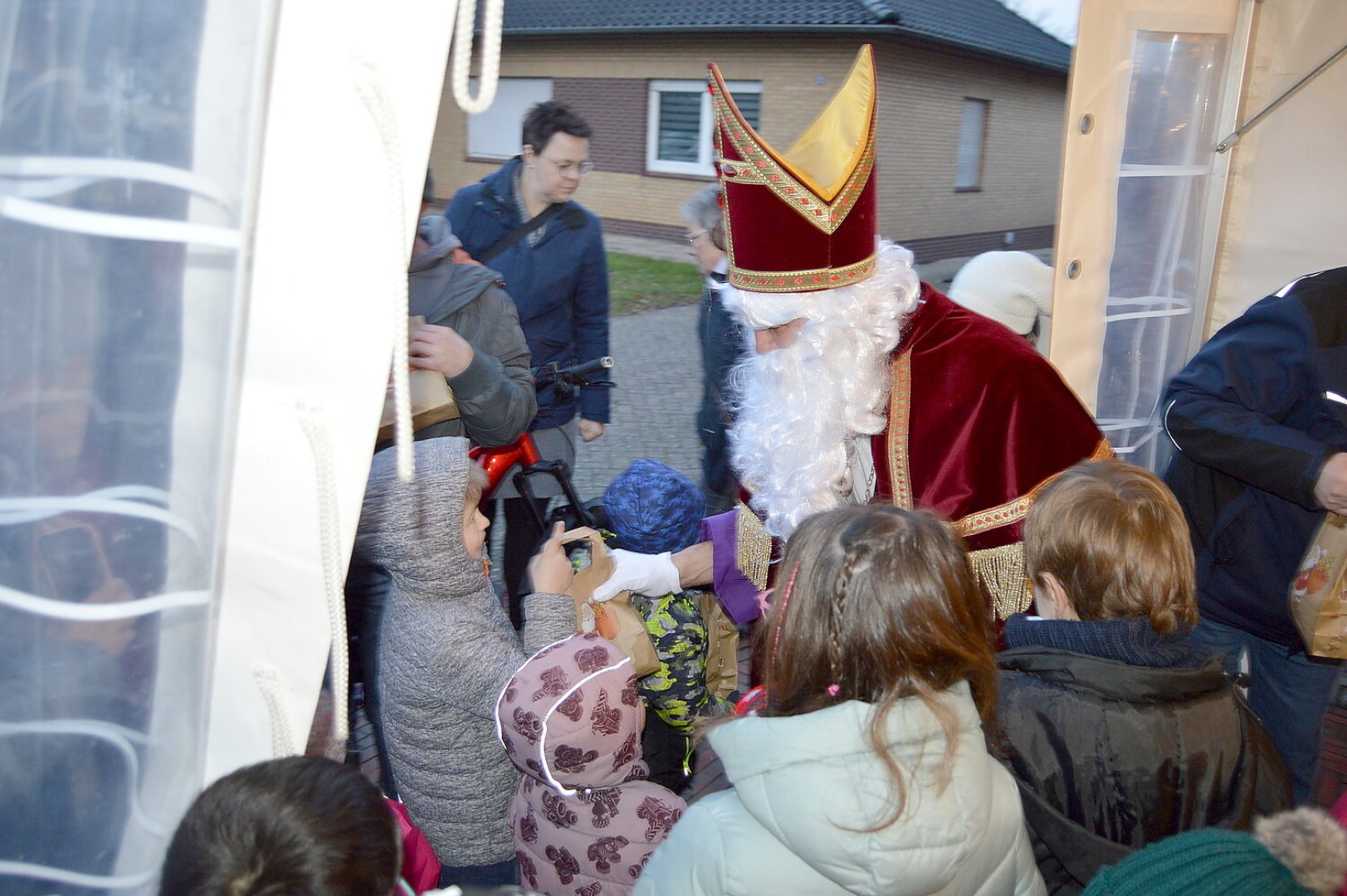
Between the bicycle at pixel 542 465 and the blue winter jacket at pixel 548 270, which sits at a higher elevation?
the blue winter jacket at pixel 548 270

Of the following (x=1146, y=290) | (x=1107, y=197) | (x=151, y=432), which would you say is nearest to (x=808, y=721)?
(x=151, y=432)

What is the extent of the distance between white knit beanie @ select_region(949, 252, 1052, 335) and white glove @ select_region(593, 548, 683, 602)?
1.74m

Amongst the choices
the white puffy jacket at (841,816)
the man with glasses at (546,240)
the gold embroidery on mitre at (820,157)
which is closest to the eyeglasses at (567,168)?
the man with glasses at (546,240)

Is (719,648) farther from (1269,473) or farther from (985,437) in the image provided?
(1269,473)

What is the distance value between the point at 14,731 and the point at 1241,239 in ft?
11.7

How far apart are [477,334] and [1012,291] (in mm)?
1876

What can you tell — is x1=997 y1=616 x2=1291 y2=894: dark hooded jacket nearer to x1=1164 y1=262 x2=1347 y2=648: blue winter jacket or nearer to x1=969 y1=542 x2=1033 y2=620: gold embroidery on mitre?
x1=969 y1=542 x2=1033 y2=620: gold embroidery on mitre

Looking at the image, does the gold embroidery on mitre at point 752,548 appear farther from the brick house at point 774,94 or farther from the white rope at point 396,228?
the brick house at point 774,94

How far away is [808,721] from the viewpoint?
134 cm

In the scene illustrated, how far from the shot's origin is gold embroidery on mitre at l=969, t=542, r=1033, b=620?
7.28 feet

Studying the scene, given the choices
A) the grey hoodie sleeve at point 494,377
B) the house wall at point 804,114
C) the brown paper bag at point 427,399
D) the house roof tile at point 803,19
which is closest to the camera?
the brown paper bag at point 427,399

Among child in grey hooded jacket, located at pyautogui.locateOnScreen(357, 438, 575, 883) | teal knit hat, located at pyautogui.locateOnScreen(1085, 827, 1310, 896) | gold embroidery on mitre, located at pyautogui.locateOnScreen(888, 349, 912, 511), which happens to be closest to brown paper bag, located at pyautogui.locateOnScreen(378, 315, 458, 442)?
child in grey hooded jacket, located at pyautogui.locateOnScreen(357, 438, 575, 883)

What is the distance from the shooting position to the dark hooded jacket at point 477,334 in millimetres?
2744

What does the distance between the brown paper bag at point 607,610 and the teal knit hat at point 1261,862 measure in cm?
121
